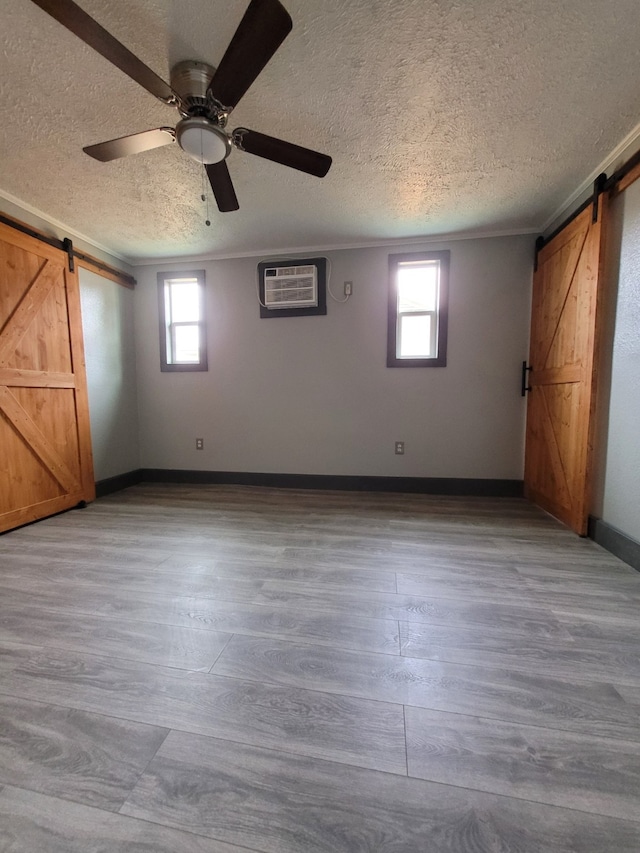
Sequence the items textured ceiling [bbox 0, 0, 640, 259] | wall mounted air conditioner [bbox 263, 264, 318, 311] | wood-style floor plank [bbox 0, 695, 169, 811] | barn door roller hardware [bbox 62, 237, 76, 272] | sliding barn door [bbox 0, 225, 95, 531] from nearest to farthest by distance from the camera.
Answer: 1. wood-style floor plank [bbox 0, 695, 169, 811]
2. textured ceiling [bbox 0, 0, 640, 259]
3. sliding barn door [bbox 0, 225, 95, 531]
4. barn door roller hardware [bbox 62, 237, 76, 272]
5. wall mounted air conditioner [bbox 263, 264, 318, 311]

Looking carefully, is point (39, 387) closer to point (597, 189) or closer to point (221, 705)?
point (221, 705)

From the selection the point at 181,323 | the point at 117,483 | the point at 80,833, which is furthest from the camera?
the point at 181,323

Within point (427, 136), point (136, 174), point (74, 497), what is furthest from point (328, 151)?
point (74, 497)

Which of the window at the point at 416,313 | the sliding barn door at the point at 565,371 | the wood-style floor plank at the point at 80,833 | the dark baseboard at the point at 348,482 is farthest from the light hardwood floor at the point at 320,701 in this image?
the window at the point at 416,313

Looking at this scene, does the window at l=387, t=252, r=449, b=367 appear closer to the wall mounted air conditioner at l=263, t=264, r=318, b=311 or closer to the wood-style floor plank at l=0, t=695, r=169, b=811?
the wall mounted air conditioner at l=263, t=264, r=318, b=311

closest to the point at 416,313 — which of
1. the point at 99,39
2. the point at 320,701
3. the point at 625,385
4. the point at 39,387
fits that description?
the point at 625,385

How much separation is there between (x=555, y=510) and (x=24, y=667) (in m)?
3.39

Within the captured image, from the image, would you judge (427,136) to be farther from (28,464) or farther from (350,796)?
(28,464)

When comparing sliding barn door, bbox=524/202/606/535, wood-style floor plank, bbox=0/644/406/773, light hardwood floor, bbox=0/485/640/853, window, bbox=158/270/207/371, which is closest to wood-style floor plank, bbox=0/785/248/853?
light hardwood floor, bbox=0/485/640/853

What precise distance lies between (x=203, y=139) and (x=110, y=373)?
2.69 meters

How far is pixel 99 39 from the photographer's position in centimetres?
115

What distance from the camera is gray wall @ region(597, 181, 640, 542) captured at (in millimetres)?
1915

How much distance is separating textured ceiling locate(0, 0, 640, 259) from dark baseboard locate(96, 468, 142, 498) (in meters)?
2.48

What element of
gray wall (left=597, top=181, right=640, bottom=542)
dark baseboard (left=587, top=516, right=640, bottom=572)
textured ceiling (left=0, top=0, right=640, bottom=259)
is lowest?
dark baseboard (left=587, top=516, right=640, bottom=572)
